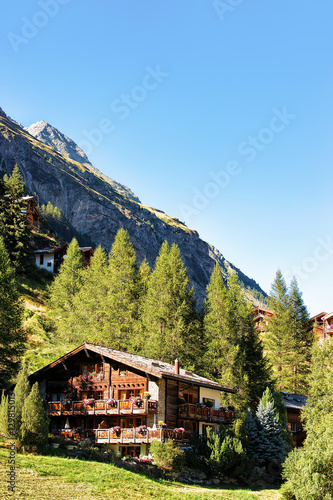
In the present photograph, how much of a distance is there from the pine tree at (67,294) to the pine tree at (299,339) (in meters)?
25.1

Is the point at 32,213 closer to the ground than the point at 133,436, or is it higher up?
higher up

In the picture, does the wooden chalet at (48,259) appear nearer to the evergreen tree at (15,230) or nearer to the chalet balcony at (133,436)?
the evergreen tree at (15,230)

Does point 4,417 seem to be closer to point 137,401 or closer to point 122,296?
point 137,401

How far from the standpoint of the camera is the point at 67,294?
162 ft

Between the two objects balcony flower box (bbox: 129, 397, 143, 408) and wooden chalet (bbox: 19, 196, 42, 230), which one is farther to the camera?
wooden chalet (bbox: 19, 196, 42, 230)

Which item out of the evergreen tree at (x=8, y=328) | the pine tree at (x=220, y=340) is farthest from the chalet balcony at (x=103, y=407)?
the pine tree at (x=220, y=340)

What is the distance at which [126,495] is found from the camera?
59.0 ft

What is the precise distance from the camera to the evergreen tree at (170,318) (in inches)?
1492

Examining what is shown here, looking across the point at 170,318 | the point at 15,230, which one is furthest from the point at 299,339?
the point at 15,230

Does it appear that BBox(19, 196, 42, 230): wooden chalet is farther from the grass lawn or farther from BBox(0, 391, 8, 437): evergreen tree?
the grass lawn

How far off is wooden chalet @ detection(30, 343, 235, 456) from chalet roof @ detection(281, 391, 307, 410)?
13.7 m

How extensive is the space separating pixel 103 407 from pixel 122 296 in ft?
44.5

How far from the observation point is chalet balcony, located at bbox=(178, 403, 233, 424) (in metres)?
30.6

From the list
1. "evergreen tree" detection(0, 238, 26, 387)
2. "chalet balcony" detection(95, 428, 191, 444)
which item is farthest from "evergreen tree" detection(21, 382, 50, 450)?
"evergreen tree" detection(0, 238, 26, 387)
